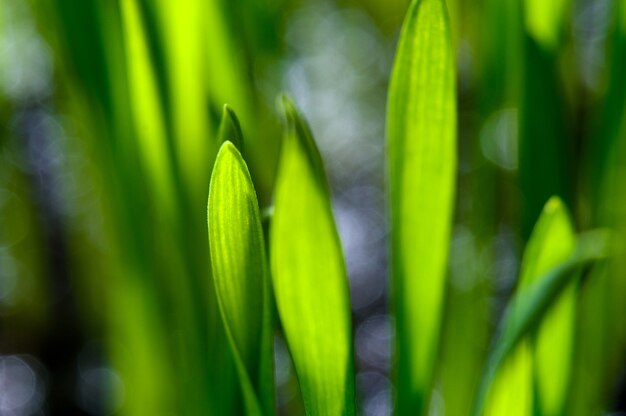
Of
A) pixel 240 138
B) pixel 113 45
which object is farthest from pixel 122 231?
pixel 240 138

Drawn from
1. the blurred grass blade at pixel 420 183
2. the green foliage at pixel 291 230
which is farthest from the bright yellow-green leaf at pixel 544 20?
the blurred grass blade at pixel 420 183

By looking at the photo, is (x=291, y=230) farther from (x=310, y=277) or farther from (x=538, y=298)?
(x=538, y=298)

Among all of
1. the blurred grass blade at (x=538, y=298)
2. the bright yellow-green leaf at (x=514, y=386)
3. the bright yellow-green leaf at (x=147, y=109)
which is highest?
the bright yellow-green leaf at (x=147, y=109)

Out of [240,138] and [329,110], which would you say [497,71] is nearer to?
[240,138]

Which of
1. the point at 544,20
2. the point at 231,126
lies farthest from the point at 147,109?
the point at 544,20

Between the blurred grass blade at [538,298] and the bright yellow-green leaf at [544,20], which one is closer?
the blurred grass blade at [538,298]

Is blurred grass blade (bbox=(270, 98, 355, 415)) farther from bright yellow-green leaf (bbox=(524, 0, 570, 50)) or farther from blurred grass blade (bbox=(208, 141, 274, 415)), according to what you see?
bright yellow-green leaf (bbox=(524, 0, 570, 50))

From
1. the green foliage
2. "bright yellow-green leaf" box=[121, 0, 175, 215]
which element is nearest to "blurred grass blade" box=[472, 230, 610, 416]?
the green foliage

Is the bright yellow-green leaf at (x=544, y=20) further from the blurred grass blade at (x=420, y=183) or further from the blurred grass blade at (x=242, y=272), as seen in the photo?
the blurred grass blade at (x=242, y=272)
